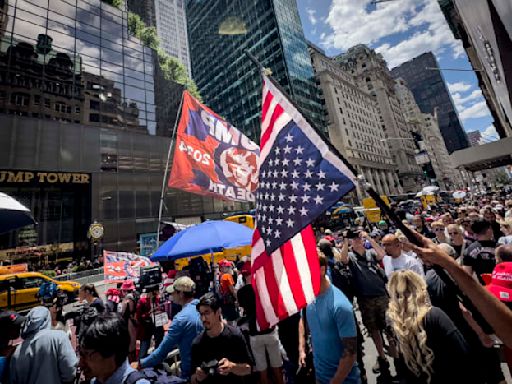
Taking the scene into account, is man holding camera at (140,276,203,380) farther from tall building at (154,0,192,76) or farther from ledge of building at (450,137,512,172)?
tall building at (154,0,192,76)

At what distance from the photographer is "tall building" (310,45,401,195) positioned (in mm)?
63969

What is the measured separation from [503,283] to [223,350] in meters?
2.79

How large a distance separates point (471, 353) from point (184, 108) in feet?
Result: 22.9

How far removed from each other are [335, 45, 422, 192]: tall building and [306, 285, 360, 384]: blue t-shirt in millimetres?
88810

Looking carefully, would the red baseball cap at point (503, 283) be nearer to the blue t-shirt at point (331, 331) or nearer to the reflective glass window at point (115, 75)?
the blue t-shirt at point (331, 331)

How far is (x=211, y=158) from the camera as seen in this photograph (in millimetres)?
6582

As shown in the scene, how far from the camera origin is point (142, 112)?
33.0 metres

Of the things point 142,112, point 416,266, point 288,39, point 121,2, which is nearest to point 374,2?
point 416,266

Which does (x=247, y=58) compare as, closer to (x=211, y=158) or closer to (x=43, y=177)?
(x=43, y=177)

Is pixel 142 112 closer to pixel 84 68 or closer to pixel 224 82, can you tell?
pixel 84 68

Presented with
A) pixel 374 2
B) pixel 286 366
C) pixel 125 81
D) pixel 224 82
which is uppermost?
pixel 224 82

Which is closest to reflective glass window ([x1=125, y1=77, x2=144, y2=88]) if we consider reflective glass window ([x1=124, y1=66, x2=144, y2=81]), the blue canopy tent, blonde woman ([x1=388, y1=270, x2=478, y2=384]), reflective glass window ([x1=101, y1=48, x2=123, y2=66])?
reflective glass window ([x1=124, y1=66, x2=144, y2=81])

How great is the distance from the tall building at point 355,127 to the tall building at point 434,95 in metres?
87.1

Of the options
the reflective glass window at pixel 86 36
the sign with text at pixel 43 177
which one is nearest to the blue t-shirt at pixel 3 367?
the sign with text at pixel 43 177
